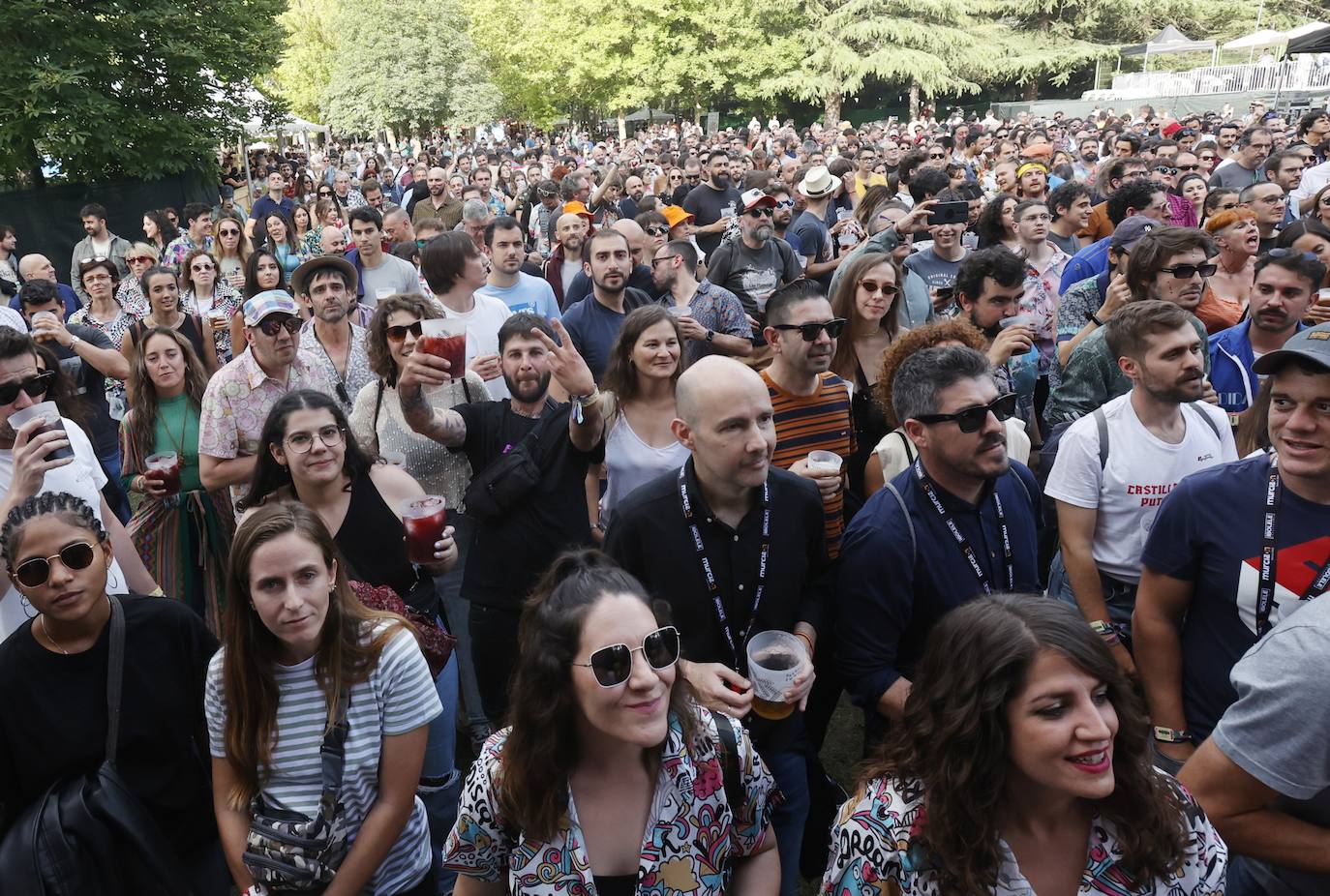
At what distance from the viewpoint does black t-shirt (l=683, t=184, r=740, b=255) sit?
422 inches

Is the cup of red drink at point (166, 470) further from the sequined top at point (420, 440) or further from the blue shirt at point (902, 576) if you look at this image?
the blue shirt at point (902, 576)

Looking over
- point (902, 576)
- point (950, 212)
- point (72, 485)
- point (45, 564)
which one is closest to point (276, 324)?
point (72, 485)

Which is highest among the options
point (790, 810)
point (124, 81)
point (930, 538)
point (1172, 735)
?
point (124, 81)

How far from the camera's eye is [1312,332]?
2.50m

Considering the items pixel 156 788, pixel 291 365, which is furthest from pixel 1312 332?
pixel 291 365

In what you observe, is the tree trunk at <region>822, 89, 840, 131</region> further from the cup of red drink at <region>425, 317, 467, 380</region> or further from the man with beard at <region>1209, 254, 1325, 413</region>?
the cup of red drink at <region>425, 317, 467, 380</region>

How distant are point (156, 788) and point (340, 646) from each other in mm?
776

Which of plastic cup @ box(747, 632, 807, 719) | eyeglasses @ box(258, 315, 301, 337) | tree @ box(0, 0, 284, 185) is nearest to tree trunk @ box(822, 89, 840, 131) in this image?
tree @ box(0, 0, 284, 185)

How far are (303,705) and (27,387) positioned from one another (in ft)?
7.10

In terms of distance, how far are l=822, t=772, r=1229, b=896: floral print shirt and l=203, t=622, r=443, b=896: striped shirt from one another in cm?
124

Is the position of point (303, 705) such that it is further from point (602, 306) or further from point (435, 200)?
point (435, 200)

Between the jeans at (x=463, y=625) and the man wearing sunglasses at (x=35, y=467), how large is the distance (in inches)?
48.1

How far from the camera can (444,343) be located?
3.42m

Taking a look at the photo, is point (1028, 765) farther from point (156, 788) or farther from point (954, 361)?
point (156, 788)
